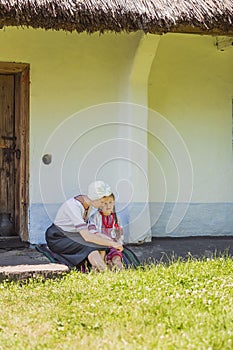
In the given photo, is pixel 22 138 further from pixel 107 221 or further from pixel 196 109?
pixel 196 109

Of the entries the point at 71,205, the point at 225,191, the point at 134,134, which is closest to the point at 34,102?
the point at 134,134

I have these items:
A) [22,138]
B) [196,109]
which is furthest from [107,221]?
[196,109]

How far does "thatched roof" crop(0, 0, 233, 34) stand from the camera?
16.8 ft

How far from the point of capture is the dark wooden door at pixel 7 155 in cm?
657

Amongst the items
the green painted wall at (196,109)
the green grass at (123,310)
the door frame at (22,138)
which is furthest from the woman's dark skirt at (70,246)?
the green painted wall at (196,109)

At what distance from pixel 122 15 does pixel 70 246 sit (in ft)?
7.21

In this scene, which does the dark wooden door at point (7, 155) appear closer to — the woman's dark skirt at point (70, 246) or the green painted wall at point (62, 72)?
the green painted wall at point (62, 72)

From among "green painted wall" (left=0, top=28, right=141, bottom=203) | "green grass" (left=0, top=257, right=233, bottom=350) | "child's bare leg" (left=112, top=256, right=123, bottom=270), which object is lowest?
"green grass" (left=0, top=257, right=233, bottom=350)

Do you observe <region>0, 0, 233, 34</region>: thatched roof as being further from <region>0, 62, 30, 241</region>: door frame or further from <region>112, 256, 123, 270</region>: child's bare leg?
<region>112, 256, 123, 270</region>: child's bare leg

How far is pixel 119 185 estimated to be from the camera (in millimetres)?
6508

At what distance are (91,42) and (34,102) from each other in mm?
957

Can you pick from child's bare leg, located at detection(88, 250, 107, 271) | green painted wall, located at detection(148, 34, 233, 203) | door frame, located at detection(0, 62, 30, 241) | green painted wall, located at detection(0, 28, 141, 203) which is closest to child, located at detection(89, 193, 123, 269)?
child's bare leg, located at detection(88, 250, 107, 271)

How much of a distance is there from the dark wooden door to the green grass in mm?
2013

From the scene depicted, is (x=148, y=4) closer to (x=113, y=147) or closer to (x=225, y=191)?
(x=113, y=147)
